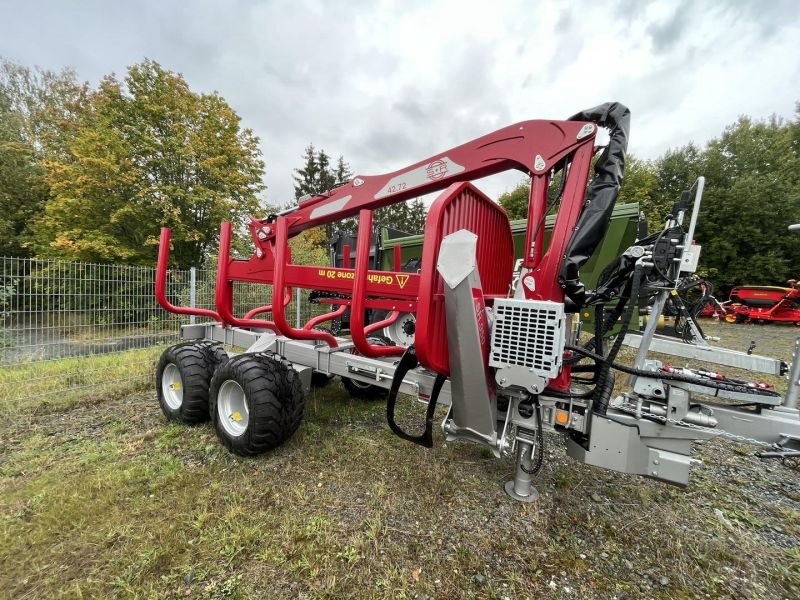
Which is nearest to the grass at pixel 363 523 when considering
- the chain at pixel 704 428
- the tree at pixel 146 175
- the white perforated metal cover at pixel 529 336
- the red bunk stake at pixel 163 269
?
the chain at pixel 704 428

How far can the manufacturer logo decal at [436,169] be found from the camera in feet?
8.23

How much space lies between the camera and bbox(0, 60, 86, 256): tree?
14.6 meters

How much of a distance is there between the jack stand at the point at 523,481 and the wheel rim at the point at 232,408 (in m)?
2.19

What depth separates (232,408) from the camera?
9.85 ft

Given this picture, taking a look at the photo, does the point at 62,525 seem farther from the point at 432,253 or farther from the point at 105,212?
the point at 105,212

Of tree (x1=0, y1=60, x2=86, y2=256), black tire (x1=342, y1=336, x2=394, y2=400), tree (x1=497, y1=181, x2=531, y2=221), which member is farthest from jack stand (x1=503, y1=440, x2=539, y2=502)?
tree (x1=497, y1=181, x2=531, y2=221)

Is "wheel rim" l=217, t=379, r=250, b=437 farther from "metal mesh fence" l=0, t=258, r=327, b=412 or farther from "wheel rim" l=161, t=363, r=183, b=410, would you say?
"metal mesh fence" l=0, t=258, r=327, b=412

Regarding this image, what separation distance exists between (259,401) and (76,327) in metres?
3.72

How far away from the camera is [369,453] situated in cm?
303

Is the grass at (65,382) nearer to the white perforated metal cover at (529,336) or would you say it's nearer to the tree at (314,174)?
the white perforated metal cover at (529,336)

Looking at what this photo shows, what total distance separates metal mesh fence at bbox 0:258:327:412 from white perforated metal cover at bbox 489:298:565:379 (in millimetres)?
4983

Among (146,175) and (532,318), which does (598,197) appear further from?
(146,175)

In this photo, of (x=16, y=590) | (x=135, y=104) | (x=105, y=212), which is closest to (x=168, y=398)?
(x=16, y=590)

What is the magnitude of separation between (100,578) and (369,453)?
Result: 1811 mm
